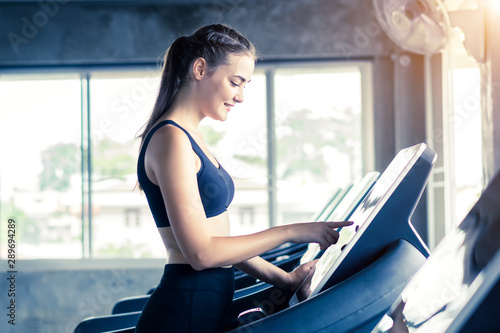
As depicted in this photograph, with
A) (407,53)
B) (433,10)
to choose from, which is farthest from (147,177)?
(407,53)

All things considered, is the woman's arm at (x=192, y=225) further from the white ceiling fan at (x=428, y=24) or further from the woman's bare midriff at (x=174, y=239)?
the white ceiling fan at (x=428, y=24)

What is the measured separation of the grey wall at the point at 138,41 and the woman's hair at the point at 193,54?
148 inches

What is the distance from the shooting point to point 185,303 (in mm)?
982

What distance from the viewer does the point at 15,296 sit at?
16.3 feet

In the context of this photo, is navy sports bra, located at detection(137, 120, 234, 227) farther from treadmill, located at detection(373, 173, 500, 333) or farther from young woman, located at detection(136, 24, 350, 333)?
treadmill, located at detection(373, 173, 500, 333)

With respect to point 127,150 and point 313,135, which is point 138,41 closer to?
point 127,150

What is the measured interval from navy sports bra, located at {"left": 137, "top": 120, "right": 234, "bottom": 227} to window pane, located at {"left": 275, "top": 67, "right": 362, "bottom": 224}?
397 cm

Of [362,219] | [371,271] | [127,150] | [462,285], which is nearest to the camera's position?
[462,285]

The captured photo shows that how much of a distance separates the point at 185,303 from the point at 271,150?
4010 millimetres

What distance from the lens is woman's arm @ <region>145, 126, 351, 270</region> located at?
0.94m

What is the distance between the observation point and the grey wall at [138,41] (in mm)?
4773

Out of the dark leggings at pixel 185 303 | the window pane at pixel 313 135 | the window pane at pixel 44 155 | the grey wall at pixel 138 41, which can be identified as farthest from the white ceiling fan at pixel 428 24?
the window pane at pixel 44 155

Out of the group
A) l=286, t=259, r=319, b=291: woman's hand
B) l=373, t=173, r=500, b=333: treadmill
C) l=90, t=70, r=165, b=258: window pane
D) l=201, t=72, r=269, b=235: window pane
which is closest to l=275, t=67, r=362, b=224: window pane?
l=201, t=72, r=269, b=235: window pane

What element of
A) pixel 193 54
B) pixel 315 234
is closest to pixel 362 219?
pixel 315 234
